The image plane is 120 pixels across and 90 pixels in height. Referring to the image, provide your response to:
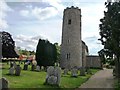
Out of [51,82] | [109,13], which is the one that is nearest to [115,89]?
[51,82]

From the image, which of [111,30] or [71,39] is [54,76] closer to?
[111,30]

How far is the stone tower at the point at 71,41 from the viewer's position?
5256 centimetres

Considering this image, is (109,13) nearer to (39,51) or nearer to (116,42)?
(116,42)

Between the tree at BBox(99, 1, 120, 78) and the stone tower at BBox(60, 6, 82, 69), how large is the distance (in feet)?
75.5

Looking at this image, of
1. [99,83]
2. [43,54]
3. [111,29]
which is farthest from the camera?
[43,54]

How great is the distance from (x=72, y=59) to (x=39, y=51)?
13944 millimetres

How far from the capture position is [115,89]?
18.1 m

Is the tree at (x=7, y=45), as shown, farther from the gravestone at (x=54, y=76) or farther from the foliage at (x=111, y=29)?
the gravestone at (x=54, y=76)

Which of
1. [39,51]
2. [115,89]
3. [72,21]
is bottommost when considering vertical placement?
[115,89]

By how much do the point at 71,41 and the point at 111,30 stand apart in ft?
84.5

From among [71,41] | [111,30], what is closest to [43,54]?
[71,41]

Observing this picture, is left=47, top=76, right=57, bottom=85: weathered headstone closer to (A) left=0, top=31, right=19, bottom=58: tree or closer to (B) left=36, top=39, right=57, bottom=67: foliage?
(B) left=36, top=39, right=57, bottom=67: foliage

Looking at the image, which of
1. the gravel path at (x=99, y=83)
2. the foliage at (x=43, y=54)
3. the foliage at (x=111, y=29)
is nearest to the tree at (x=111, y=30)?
the foliage at (x=111, y=29)

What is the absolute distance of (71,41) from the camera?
52.5 meters
